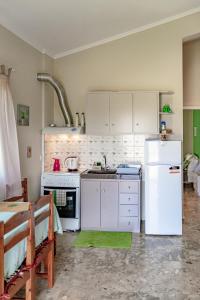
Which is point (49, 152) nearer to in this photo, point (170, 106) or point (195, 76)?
point (170, 106)

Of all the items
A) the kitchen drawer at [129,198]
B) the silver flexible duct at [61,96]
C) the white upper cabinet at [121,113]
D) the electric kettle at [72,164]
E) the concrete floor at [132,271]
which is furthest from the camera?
the electric kettle at [72,164]

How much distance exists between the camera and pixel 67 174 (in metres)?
5.07

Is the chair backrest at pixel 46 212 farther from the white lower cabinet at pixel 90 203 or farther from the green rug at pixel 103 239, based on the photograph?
the white lower cabinet at pixel 90 203

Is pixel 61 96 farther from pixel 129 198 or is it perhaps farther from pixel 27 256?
pixel 27 256

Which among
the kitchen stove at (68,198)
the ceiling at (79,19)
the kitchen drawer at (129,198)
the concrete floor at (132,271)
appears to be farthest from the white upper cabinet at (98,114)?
the concrete floor at (132,271)

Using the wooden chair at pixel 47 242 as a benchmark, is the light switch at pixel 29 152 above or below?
above

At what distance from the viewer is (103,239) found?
461 cm

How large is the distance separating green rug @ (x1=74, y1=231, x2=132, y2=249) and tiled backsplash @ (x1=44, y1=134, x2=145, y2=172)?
1189mm

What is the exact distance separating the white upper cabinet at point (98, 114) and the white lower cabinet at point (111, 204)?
86 centimetres

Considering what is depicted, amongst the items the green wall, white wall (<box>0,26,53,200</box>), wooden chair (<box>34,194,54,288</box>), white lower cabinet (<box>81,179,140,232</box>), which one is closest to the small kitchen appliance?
white wall (<box>0,26,53,200</box>)

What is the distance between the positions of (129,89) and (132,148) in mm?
975

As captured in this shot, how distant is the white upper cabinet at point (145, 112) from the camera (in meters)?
5.17

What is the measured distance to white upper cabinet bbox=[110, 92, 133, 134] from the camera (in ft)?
17.2

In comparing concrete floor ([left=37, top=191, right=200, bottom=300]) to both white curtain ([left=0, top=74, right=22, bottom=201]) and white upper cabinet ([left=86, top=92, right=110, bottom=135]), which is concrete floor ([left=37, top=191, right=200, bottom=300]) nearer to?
white curtain ([left=0, top=74, right=22, bottom=201])
